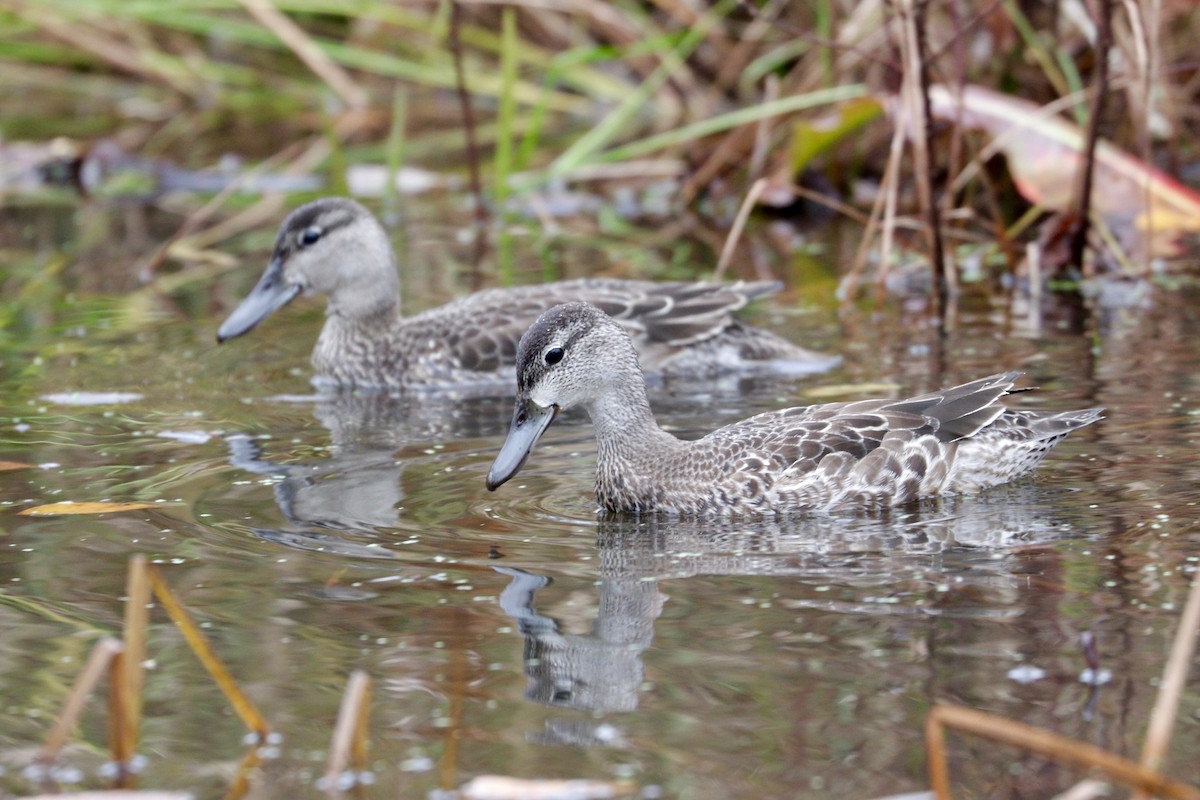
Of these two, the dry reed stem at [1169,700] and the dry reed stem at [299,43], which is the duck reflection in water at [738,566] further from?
the dry reed stem at [299,43]

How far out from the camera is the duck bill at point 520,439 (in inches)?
252

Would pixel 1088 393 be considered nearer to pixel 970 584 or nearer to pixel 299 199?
pixel 970 584

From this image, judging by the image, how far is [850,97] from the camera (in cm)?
1185

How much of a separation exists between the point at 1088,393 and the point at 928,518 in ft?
6.40

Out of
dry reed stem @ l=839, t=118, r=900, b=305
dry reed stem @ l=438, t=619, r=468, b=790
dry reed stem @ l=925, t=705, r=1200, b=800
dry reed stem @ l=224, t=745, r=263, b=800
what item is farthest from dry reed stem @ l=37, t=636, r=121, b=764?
dry reed stem @ l=839, t=118, r=900, b=305

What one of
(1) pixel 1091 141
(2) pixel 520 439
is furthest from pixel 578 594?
(1) pixel 1091 141

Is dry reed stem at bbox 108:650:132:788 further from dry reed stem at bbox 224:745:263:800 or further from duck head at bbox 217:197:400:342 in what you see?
duck head at bbox 217:197:400:342

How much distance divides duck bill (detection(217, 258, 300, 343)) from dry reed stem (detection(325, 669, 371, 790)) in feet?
17.8

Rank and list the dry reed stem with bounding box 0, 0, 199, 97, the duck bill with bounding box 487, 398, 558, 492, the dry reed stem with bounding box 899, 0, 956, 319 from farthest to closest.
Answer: the dry reed stem with bounding box 0, 0, 199, 97 → the dry reed stem with bounding box 899, 0, 956, 319 → the duck bill with bounding box 487, 398, 558, 492

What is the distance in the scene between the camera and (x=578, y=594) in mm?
5480

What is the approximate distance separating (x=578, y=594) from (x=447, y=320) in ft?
12.9

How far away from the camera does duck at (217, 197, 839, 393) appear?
8.93m

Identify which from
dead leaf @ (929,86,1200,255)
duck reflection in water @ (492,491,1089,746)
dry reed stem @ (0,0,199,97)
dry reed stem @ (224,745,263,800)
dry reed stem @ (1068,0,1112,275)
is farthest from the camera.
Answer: dry reed stem @ (0,0,199,97)

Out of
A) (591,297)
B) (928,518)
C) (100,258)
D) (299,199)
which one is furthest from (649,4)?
(928,518)
